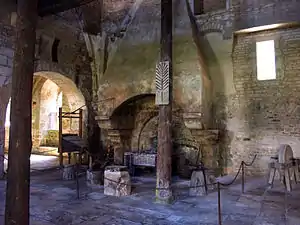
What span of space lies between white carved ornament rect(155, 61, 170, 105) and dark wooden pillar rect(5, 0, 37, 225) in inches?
122

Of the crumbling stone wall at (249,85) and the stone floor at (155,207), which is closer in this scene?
the stone floor at (155,207)

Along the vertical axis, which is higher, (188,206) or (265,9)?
(265,9)

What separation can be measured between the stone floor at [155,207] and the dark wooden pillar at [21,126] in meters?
1.56

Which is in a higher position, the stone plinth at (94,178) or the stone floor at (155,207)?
the stone plinth at (94,178)

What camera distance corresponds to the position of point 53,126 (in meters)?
15.9

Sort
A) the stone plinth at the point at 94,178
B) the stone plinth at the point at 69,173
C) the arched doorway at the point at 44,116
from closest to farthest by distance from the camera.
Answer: the stone plinth at the point at 94,178, the stone plinth at the point at 69,173, the arched doorway at the point at 44,116

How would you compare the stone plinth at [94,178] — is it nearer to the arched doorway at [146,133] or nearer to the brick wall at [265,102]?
the arched doorway at [146,133]

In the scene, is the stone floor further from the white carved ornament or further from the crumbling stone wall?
the white carved ornament

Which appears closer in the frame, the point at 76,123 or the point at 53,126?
the point at 76,123

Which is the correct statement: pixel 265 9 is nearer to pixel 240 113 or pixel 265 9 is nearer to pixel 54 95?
pixel 240 113

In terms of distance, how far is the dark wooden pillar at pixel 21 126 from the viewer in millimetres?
3172

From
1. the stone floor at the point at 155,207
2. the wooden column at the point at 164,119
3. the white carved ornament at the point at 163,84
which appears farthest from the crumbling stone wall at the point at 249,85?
the white carved ornament at the point at 163,84

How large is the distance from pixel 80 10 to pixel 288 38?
292 inches

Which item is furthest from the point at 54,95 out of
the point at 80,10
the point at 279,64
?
the point at 279,64
